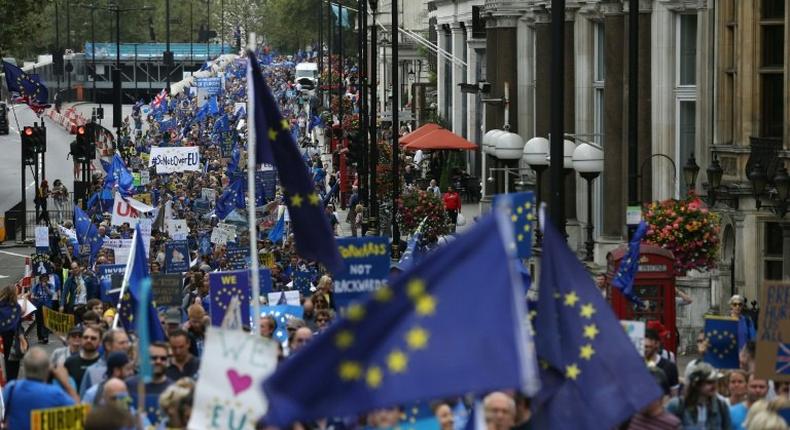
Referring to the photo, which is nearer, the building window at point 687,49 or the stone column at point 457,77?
the building window at point 687,49

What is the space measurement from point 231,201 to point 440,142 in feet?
34.5

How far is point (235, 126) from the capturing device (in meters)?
78.1

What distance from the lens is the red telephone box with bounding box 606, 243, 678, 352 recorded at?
22078 millimetres

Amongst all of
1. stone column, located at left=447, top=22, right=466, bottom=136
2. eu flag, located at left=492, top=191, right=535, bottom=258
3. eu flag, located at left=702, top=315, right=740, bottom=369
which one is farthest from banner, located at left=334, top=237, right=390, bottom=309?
stone column, located at left=447, top=22, right=466, bottom=136

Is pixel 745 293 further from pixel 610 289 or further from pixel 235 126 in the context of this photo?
pixel 235 126

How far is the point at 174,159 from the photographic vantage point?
4788 centimetres

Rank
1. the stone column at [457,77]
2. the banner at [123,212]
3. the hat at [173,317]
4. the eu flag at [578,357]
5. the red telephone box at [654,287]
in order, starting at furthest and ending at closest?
the stone column at [457,77], the banner at [123,212], the red telephone box at [654,287], the hat at [173,317], the eu flag at [578,357]

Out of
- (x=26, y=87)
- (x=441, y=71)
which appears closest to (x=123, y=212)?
(x=26, y=87)

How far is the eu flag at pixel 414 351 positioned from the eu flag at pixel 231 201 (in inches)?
1279

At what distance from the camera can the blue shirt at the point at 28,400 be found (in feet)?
43.0

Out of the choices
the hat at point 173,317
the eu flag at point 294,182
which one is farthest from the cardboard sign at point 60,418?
the hat at point 173,317

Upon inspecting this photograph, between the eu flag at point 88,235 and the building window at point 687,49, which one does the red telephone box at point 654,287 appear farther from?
the eu flag at point 88,235

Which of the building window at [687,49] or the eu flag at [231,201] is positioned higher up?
the building window at [687,49]

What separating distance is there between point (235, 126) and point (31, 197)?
8278mm
